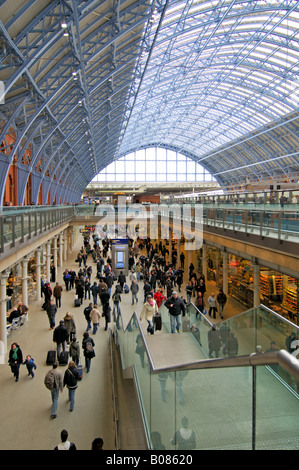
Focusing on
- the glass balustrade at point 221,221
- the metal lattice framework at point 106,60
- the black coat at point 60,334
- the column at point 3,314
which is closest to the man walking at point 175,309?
the black coat at point 60,334

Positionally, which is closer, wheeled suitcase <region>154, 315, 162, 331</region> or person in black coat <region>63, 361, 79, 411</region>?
person in black coat <region>63, 361, 79, 411</region>

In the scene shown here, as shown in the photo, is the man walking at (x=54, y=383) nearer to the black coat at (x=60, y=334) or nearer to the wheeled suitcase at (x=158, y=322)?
the black coat at (x=60, y=334)

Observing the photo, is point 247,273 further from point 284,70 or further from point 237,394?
point 284,70

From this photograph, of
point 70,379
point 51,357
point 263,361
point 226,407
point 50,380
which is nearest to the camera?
point 263,361

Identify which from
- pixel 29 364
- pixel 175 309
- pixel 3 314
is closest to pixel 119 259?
pixel 3 314

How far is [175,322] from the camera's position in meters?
11.8

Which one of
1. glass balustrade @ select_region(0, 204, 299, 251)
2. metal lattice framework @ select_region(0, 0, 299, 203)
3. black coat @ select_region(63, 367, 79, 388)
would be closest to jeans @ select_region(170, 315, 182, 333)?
glass balustrade @ select_region(0, 204, 299, 251)

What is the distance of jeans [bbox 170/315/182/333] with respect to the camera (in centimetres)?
1160

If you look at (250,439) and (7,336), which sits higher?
(250,439)

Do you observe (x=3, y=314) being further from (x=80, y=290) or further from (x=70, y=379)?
(x=80, y=290)

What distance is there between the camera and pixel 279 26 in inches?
1380

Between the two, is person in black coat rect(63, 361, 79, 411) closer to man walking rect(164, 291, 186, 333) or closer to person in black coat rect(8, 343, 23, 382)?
person in black coat rect(8, 343, 23, 382)

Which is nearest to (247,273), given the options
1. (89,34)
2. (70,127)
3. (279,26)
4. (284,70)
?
(89,34)

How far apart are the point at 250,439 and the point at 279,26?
3949cm
